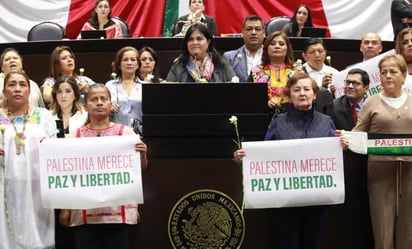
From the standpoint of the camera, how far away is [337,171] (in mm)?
5004

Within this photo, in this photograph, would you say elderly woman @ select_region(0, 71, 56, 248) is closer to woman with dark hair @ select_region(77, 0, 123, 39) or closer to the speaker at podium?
the speaker at podium

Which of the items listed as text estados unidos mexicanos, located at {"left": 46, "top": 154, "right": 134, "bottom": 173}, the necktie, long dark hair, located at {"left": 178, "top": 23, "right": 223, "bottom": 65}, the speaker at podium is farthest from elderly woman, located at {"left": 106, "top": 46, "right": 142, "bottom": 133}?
the necktie

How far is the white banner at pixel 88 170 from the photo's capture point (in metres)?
4.84

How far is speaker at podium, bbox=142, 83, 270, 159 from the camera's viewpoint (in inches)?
205

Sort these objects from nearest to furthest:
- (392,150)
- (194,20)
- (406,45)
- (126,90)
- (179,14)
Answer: (392,150), (406,45), (126,90), (194,20), (179,14)

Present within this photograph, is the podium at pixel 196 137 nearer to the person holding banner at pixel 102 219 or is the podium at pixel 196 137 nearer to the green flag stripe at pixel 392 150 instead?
the person holding banner at pixel 102 219

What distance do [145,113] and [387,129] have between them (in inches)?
66.3

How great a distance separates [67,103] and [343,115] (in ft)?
7.28

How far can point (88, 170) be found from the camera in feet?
16.1

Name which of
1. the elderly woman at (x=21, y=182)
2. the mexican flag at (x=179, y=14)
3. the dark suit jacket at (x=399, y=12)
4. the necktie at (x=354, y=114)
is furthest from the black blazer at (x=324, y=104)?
the mexican flag at (x=179, y=14)

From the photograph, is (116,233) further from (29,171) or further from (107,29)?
(107,29)

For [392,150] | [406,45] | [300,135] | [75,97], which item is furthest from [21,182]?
[406,45]

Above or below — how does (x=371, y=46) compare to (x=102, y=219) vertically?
above

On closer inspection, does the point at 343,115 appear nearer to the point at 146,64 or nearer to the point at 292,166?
the point at 292,166
